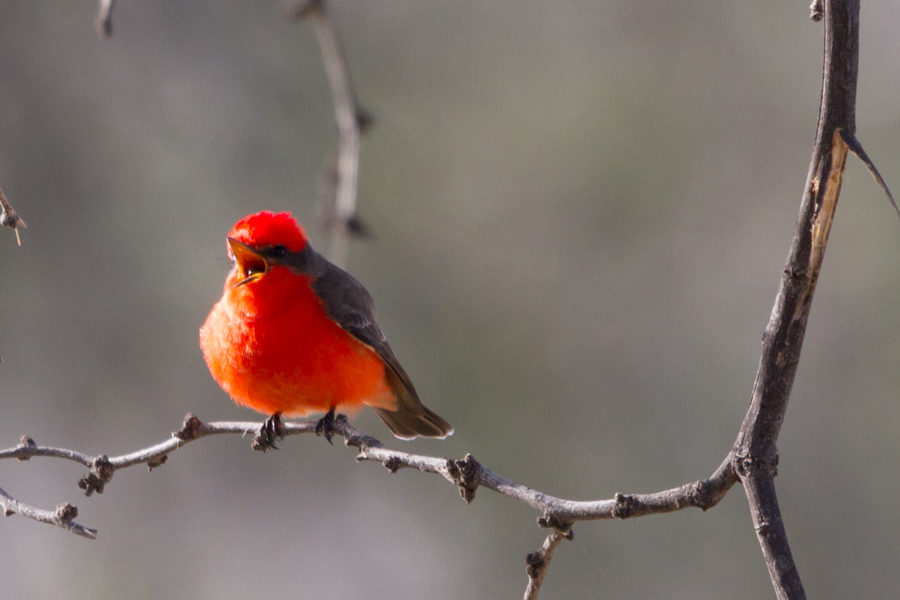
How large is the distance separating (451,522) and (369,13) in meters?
5.17

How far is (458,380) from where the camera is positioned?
8.70 metres

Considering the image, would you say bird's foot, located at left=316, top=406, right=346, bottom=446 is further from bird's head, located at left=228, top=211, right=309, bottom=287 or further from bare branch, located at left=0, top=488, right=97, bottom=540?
bare branch, located at left=0, top=488, right=97, bottom=540

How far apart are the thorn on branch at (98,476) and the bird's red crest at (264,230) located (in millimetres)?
1584

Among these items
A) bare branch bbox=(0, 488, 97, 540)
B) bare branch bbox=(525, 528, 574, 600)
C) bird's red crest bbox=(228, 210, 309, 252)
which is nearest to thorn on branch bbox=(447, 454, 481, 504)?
bare branch bbox=(525, 528, 574, 600)

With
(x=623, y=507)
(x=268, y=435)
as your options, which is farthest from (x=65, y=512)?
(x=268, y=435)

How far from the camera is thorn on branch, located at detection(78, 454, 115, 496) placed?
117 inches

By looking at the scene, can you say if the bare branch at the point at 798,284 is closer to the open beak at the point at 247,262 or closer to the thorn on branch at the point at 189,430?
the thorn on branch at the point at 189,430

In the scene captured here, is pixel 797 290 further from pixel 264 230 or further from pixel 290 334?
pixel 264 230

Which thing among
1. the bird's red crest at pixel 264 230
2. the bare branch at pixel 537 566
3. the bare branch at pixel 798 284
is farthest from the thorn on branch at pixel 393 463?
the bird's red crest at pixel 264 230

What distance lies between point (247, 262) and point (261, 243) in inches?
4.8

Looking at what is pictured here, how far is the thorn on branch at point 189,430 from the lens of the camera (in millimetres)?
3123

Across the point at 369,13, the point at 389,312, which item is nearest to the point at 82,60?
the point at 369,13

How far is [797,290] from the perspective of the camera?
1813 mm

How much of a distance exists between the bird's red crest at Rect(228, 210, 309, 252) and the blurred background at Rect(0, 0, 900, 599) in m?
3.75
